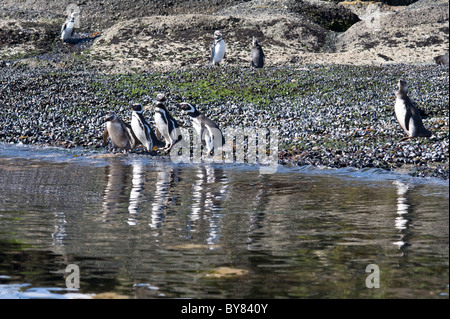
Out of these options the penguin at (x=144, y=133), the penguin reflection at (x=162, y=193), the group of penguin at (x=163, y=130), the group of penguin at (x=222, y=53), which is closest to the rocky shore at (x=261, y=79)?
the group of penguin at (x=222, y=53)

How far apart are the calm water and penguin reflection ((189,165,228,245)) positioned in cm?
2

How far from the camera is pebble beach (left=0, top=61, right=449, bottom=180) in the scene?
12.6 m

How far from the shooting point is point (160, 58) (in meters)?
26.1

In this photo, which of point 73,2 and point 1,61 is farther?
point 73,2

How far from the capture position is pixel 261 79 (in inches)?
800

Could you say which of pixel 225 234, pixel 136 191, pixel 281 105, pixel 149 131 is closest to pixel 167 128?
pixel 149 131

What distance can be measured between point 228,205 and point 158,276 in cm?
331

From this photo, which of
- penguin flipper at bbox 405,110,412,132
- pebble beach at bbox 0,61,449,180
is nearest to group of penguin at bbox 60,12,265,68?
pebble beach at bbox 0,61,449,180

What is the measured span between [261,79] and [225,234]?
13676mm

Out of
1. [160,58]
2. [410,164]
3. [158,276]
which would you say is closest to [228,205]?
[158,276]

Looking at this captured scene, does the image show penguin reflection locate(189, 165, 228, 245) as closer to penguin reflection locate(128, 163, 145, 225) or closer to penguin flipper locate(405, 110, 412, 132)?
penguin reflection locate(128, 163, 145, 225)

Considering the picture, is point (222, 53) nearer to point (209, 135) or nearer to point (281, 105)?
point (281, 105)

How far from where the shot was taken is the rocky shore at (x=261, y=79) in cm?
1380

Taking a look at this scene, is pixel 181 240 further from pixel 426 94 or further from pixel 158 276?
pixel 426 94
